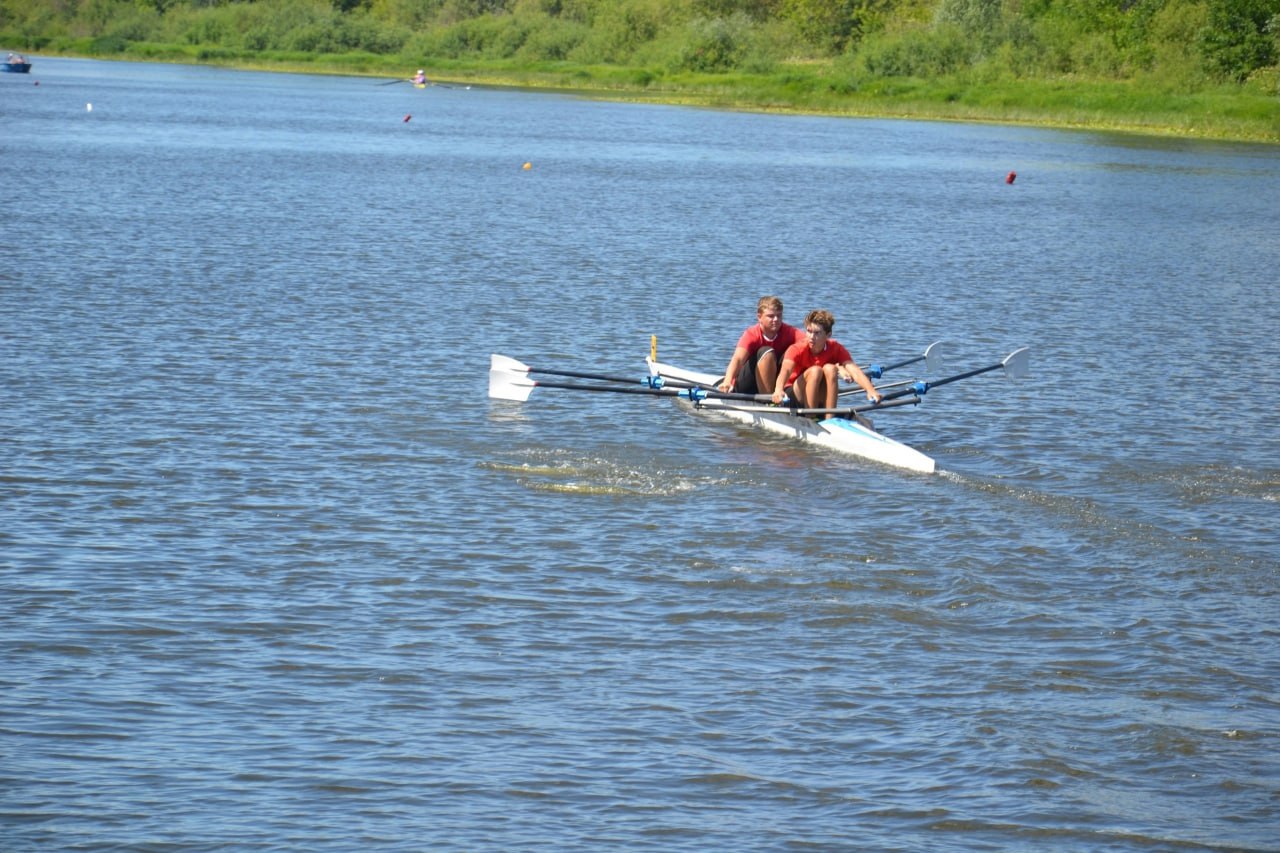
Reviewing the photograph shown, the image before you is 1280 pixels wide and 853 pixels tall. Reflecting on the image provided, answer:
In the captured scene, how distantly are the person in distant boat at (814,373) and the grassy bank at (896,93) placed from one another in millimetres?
57429

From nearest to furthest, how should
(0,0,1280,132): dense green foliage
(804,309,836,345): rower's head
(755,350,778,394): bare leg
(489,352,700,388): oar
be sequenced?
1. (804,309,836,345): rower's head
2. (755,350,778,394): bare leg
3. (489,352,700,388): oar
4. (0,0,1280,132): dense green foliage

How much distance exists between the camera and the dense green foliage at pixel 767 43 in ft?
253

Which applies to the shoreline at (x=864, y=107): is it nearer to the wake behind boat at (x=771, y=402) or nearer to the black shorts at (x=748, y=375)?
the wake behind boat at (x=771, y=402)

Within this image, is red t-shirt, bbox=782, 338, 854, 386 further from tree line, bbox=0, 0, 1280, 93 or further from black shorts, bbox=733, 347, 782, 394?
tree line, bbox=0, 0, 1280, 93

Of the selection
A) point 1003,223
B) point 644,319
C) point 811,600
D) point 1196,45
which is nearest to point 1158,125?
point 1196,45

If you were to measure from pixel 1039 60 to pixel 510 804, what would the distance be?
84462 mm

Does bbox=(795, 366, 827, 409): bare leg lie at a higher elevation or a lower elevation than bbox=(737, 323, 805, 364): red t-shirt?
lower

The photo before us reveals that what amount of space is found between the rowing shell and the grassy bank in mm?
57289

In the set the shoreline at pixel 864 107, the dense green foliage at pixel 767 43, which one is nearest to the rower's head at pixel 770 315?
the shoreline at pixel 864 107

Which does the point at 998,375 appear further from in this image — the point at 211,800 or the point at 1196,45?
the point at 1196,45

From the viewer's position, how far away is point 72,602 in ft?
33.6

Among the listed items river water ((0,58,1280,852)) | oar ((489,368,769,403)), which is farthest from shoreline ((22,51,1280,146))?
oar ((489,368,769,403))

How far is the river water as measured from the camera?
26.2ft

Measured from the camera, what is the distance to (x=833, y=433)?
15078 mm
